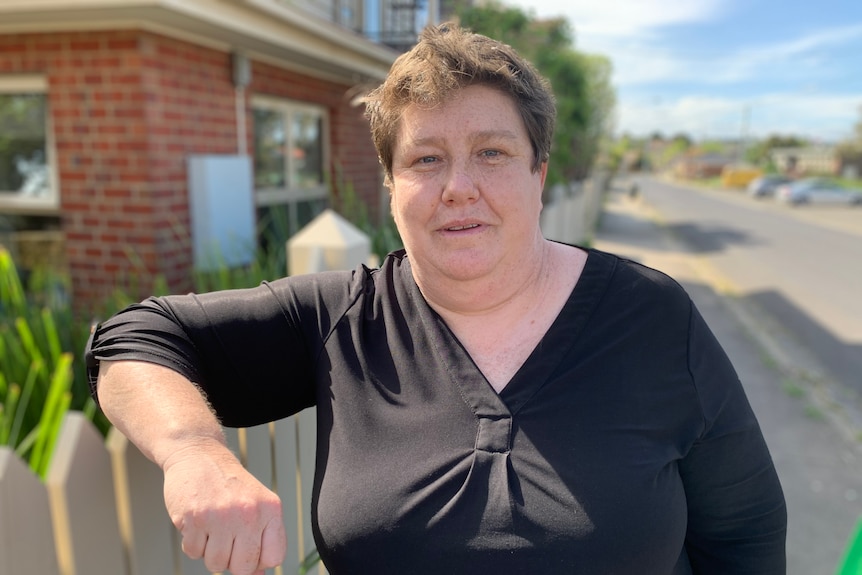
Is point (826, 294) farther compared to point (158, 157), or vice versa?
point (826, 294)

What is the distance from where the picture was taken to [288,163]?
6.02 meters

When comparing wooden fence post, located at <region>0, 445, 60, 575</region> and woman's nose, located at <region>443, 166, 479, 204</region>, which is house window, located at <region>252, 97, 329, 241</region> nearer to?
woman's nose, located at <region>443, 166, 479, 204</region>

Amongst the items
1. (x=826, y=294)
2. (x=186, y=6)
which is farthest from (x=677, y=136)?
(x=186, y=6)

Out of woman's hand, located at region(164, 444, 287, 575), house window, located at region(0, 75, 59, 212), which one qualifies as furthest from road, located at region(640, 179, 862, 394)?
house window, located at region(0, 75, 59, 212)

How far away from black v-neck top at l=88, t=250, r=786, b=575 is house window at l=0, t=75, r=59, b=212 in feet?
11.8

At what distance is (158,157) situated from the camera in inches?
159

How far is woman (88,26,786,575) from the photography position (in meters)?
1.21

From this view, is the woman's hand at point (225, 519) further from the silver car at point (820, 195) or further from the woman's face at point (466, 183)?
the silver car at point (820, 195)

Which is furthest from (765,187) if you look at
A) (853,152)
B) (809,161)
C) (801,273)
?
(801,273)

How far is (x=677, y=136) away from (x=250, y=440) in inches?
5615

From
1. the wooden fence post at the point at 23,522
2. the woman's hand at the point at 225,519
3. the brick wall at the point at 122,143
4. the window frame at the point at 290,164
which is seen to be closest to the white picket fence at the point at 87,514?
the wooden fence post at the point at 23,522

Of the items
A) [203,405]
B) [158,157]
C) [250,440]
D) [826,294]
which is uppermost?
[158,157]

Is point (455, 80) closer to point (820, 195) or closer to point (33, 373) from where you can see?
point (33, 373)

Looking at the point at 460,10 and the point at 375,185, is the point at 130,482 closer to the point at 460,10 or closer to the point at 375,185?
the point at 375,185
